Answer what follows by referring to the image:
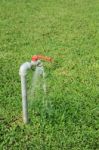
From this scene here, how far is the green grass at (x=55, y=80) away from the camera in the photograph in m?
4.70

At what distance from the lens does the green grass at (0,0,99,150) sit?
4695 mm

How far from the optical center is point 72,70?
271 inches

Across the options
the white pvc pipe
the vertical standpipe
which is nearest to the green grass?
the vertical standpipe

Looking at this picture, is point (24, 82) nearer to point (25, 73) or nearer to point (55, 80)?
point (25, 73)

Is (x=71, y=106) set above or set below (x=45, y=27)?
below

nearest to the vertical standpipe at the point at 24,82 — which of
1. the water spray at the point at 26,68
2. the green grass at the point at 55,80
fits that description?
the water spray at the point at 26,68

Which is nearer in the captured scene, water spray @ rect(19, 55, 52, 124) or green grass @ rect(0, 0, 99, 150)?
water spray @ rect(19, 55, 52, 124)

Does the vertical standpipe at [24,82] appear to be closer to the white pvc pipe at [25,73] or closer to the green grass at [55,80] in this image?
the white pvc pipe at [25,73]

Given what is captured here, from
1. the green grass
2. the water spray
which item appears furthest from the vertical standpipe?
the green grass

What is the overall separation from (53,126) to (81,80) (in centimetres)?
176

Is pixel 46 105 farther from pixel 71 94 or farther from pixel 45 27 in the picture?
pixel 45 27

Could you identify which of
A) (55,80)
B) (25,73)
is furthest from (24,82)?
(55,80)

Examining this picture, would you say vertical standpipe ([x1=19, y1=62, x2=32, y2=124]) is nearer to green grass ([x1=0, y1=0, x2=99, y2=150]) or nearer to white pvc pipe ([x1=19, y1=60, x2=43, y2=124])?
white pvc pipe ([x1=19, y1=60, x2=43, y2=124])

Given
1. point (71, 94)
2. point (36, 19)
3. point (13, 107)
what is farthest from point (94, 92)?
point (36, 19)
